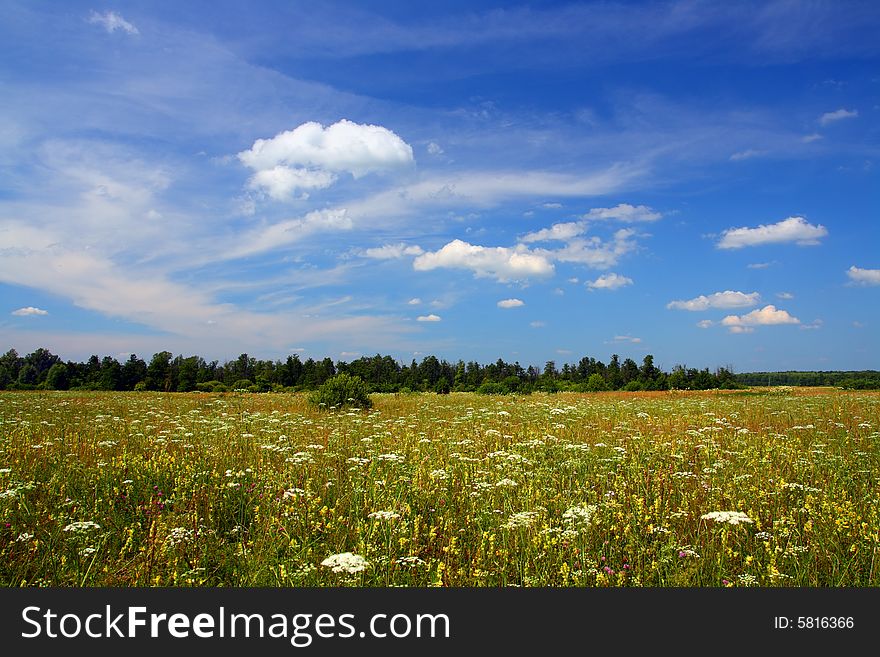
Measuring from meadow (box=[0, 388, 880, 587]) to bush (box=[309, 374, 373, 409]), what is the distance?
9296mm

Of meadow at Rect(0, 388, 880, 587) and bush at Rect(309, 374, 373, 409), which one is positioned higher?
bush at Rect(309, 374, 373, 409)

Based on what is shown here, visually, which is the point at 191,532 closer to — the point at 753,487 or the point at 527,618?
the point at 527,618

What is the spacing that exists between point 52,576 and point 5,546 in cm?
71

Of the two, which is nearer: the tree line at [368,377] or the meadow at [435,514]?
the meadow at [435,514]

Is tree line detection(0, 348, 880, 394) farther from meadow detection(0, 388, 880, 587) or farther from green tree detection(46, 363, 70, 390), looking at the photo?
meadow detection(0, 388, 880, 587)

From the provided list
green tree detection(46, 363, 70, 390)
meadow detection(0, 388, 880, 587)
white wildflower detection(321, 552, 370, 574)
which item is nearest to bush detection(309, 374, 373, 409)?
meadow detection(0, 388, 880, 587)

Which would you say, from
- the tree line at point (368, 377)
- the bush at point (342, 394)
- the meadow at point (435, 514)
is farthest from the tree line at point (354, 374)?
the meadow at point (435, 514)

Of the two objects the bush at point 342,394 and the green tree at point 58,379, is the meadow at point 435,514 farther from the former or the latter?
the green tree at point 58,379

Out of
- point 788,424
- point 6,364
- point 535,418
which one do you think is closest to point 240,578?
point 535,418

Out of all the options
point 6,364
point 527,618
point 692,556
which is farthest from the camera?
point 6,364

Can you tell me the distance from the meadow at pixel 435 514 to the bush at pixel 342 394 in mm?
9296

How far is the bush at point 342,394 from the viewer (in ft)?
58.9

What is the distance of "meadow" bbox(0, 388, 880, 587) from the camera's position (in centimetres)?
376

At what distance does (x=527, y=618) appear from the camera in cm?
314
